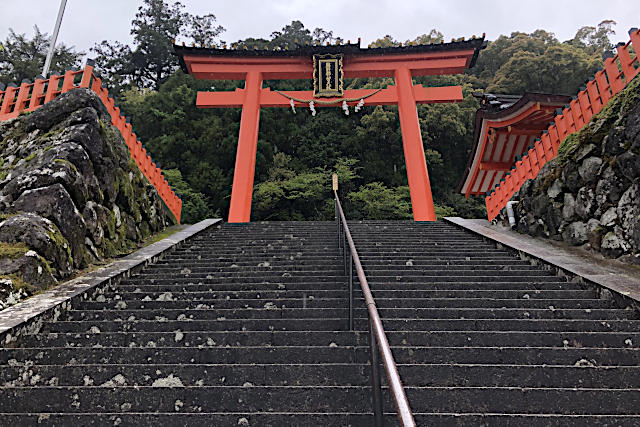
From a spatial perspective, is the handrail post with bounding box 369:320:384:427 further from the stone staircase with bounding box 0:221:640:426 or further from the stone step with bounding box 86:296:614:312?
the stone step with bounding box 86:296:614:312

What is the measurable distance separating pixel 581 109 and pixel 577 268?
3.17 m

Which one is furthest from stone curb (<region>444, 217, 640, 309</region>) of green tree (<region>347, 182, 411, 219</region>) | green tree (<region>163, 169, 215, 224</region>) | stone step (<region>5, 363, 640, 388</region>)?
green tree (<region>163, 169, 215, 224</region>)

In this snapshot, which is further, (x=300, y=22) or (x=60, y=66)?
(x=300, y=22)

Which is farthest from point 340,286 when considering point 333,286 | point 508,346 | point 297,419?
point 297,419

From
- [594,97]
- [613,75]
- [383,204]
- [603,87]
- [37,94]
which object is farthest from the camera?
[383,204]

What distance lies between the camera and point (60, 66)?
69.6 ft

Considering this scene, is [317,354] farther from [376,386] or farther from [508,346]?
[508,346]

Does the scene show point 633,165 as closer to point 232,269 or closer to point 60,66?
point 232,269

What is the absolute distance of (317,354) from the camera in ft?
7.52

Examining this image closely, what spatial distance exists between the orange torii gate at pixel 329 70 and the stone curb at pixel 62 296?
6.11 metres

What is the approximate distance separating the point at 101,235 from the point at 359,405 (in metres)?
4.03

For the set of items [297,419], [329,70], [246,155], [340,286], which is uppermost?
[329,70]

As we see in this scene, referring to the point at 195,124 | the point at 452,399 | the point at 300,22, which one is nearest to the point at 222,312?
the point at 452,399

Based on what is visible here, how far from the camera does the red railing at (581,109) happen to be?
497 cm
